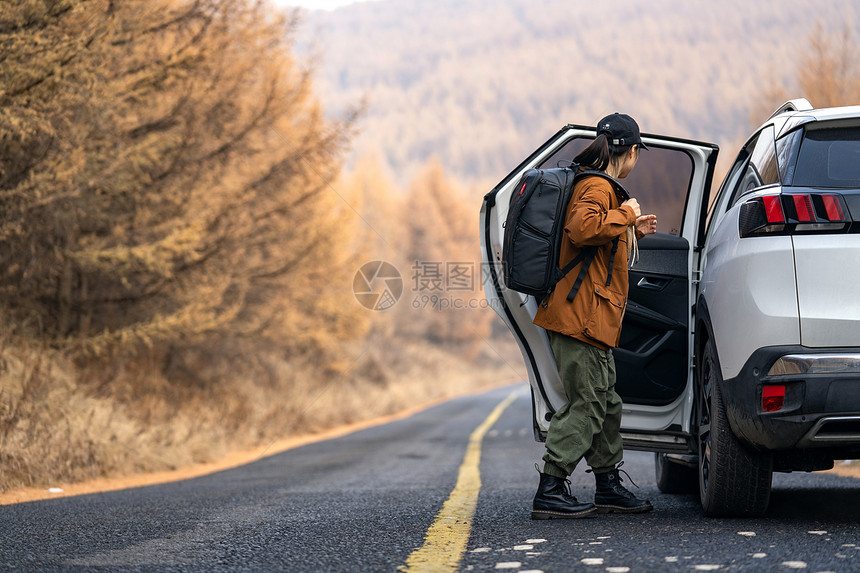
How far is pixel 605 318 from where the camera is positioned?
4.11 meters

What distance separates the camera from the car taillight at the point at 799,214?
133 inches

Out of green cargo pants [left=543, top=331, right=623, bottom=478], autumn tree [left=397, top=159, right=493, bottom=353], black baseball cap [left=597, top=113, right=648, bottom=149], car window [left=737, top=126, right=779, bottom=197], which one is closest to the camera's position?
car window [left=737, top=126, right=779, bottom=197]

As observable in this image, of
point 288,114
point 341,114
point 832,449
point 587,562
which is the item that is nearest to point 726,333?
point 832,449

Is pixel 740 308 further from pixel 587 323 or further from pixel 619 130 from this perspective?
pixel 619 130

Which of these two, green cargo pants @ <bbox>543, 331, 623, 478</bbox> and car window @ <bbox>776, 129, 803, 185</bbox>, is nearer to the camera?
car window @ <bbox>776, 129, 803, 185</bbox>

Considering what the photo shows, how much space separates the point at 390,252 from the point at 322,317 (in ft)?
73.6

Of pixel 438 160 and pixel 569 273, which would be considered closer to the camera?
pixel 569 273

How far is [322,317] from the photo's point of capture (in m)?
20.6

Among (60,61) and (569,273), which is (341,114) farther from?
(569,273)

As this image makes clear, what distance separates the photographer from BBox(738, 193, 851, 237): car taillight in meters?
3.37

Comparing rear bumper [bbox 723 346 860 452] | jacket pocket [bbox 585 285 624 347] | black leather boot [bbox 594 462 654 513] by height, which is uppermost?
jacket pocket [bbox 585 285 624 347]

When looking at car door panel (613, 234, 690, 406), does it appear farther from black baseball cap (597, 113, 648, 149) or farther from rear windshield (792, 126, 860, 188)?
rear windshield (792, 126, 860, 188)

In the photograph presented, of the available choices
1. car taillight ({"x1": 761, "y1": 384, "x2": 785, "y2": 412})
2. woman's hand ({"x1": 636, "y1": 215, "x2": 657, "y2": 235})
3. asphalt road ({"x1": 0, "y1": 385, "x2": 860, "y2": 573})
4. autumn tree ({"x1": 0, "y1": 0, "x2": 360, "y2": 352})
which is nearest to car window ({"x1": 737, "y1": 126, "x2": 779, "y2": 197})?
woman's hand ({"x1": 636, "y1": 215, "x2": 657, "y2": 235})

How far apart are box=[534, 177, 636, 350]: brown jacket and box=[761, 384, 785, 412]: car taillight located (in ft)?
2.76
